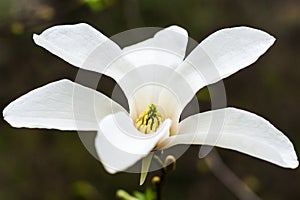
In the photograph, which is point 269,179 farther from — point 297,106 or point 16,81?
point 16,81

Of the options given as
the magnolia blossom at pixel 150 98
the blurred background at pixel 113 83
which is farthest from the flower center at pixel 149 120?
the blurred background at pixel 113 83

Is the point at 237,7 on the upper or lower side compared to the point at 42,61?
upper

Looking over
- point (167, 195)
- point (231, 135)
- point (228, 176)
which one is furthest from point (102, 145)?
point (167, 195)

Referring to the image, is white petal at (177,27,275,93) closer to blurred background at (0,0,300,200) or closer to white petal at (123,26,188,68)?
white petal at (123,26,188,68)

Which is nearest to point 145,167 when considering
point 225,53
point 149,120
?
point 149,120

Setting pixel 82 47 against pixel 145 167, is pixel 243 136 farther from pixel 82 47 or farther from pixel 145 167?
pixel 82 47

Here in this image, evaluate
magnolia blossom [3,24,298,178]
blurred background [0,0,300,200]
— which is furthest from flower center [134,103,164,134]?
blurred background [0,0,300,200]
